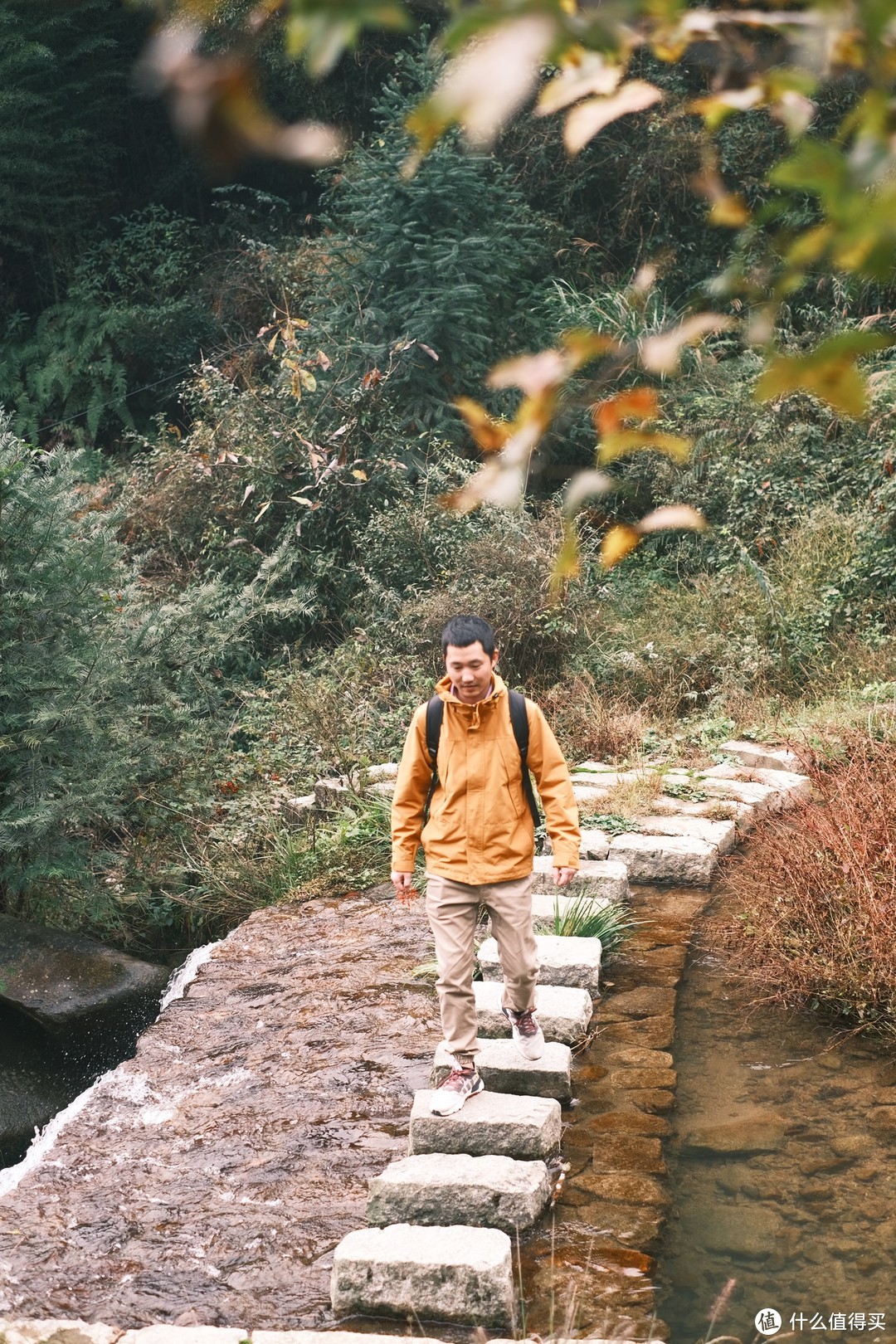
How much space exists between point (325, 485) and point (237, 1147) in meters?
8.01

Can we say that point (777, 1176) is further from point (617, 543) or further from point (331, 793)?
point (331, 793)

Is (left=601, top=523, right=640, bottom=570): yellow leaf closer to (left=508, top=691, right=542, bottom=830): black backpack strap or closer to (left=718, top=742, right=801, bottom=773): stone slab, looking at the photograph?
(left=508, top=691, right=542, bottom=830): black backpack strap

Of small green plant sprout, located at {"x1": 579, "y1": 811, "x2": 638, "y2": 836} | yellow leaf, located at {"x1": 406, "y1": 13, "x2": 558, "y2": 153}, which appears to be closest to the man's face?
yellow leaf, located at {"x1": 406, "y1": 13, "x2": 558, "y2": 153}

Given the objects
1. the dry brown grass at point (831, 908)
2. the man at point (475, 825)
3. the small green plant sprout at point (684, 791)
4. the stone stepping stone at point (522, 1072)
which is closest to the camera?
the man at point (475, 825)

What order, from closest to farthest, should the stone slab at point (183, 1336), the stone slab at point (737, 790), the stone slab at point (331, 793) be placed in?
the stone slab at point (183, 1336)
the stone slab at point (737, 790)
the stone slab at point (331, 793)

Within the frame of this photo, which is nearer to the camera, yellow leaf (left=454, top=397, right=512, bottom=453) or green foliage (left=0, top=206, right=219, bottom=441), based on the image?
yellow leaf (left=454, top=397, right=512, bottom=453)

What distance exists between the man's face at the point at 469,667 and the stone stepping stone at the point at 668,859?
2795mm

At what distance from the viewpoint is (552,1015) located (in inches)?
166

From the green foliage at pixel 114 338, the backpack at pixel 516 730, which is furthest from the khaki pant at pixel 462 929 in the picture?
the green foliage at pixel 114 338

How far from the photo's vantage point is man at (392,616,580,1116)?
3.63 metres

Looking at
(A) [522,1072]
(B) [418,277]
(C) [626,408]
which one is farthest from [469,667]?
(B) [418,277]

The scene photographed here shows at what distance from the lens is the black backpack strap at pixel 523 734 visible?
371 centimetres

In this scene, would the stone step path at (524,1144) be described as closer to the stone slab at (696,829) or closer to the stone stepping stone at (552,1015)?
the stone stepping stone at (552,1015)

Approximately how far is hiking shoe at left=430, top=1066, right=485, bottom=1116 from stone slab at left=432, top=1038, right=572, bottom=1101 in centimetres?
16
